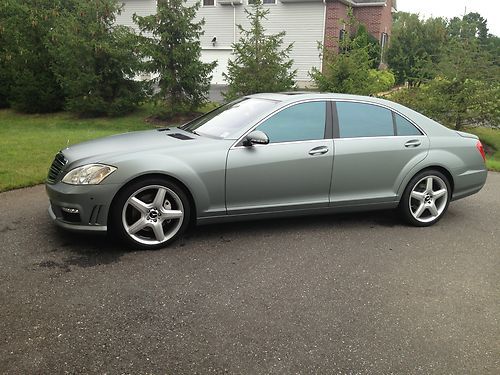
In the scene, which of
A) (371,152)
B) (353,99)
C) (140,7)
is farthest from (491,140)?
(140,7)

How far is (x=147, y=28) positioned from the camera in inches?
567

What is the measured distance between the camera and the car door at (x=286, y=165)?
4672 mm

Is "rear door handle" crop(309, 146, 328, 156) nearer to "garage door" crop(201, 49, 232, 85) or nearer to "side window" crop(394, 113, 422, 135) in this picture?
"side window" crop(394, 113, 422, 135)

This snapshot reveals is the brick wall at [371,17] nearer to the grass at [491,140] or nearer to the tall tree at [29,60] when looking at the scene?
the grass at [491,140]

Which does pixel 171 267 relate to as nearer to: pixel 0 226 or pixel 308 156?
pixel 308 156

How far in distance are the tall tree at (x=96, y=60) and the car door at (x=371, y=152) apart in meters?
11.3

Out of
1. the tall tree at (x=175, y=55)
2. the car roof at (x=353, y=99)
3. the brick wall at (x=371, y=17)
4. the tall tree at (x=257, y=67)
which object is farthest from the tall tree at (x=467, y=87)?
the brick wall at (x=371, y=17)

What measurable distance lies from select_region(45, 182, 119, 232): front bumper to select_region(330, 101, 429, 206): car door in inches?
91.1

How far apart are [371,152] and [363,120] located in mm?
383

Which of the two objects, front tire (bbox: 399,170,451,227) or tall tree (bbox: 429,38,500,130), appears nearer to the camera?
front tire (bbox: 399,170,451,227)

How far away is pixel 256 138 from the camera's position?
4613mm

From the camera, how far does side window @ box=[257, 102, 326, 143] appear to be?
4875mm

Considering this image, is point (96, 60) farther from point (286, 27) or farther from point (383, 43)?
point (383, 43)

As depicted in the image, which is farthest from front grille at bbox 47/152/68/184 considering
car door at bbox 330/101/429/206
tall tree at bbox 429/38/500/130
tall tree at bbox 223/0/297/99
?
tall tree at bbox 429/38/500/130
